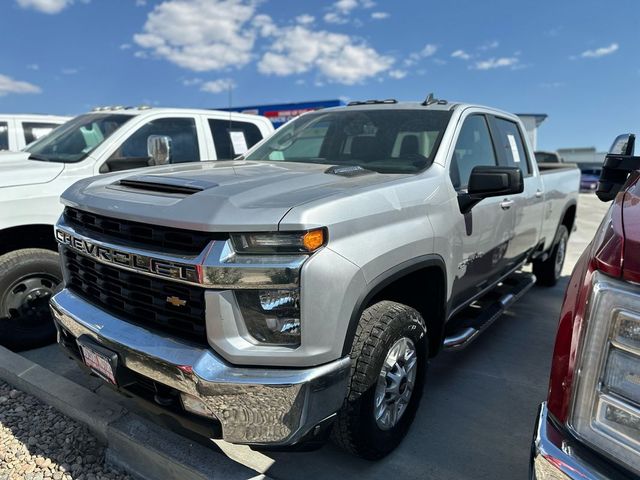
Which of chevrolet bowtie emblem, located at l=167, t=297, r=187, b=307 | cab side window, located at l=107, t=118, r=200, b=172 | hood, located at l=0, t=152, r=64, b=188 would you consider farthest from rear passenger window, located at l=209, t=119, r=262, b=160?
chevrolet bowtie emblem, located at l=167, t=297, r=187, b=307

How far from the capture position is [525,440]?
9.46 feet

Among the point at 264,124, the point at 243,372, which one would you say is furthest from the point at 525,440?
the point at 264,124

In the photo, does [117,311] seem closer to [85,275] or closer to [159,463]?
[85,275]

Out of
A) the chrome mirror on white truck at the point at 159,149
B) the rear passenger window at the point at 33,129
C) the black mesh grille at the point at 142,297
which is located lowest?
the black mesh grille at the point at 142,297

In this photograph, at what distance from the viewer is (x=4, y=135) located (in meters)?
7.79

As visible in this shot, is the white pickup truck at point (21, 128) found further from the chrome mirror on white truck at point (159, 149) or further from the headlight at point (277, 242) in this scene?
the headlight at point (277, 242)

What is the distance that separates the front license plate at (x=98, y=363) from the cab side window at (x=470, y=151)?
7.24 feet

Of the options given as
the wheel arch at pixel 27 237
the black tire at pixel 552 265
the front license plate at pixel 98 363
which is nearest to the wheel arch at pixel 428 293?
the front license plate at pixel 98 363

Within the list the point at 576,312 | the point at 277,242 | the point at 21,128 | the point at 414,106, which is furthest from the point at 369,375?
the point at 21,128

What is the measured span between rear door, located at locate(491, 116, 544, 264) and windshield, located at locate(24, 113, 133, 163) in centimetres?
364

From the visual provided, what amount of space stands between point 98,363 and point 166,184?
903 millimetres

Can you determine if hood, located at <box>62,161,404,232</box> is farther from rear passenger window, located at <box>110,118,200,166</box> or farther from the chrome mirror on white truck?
rear passenger window, located at <box>110,118,200,166</box>

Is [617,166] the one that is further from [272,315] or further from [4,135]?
[4,135]

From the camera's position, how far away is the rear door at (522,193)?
4082mm
